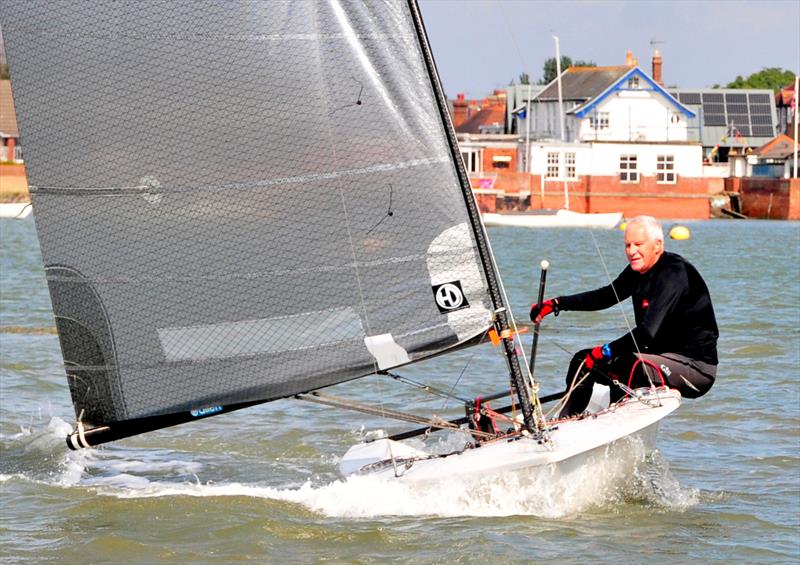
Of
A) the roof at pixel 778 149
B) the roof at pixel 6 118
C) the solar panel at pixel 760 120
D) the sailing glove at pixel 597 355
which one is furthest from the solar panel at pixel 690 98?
the sailing glove at pixel 597 355

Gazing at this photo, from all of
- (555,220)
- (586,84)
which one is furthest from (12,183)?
(586,84)

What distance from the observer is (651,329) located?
618 cm

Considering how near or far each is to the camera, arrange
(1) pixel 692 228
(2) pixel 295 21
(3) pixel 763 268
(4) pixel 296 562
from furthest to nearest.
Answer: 1. (1) pixel 692 228
2. (3) pixel 763 268
3. (2) pixel 295 21
4. (4) pixel 296 562

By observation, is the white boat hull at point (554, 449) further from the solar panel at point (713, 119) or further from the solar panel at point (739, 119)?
the solar panel at point (739, 119)

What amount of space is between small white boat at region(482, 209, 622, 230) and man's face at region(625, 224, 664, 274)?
39699mm

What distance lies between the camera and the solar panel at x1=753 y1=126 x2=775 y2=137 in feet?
216

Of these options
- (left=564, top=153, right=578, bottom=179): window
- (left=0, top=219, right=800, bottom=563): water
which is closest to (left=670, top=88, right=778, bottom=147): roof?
(left=564, top=153, right=578, bottom=179): window

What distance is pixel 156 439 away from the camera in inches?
337

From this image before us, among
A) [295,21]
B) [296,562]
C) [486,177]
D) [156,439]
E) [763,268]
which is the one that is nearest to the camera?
[296,562]

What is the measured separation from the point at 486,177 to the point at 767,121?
836 inches

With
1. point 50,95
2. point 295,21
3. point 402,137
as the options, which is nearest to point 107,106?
point 50,95

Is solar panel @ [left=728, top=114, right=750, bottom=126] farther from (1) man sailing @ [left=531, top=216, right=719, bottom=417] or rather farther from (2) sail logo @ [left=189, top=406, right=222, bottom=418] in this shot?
(2) sail logo @ [left=189, top=406, right=222, bottom=418]

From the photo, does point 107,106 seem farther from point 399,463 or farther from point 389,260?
point 399,463

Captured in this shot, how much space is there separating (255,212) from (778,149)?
57.6 metres
